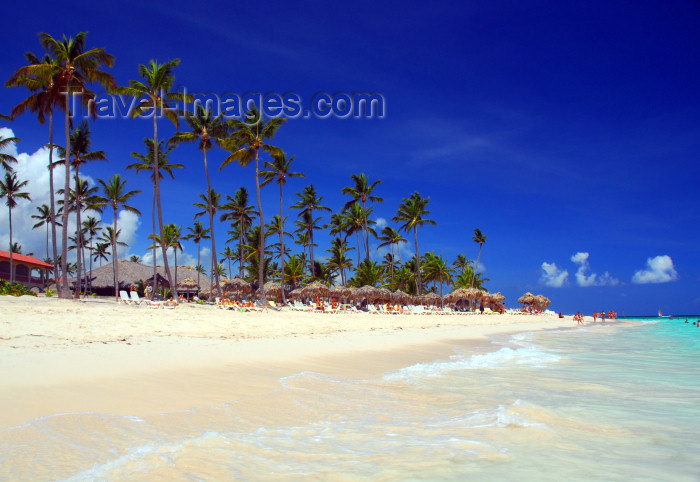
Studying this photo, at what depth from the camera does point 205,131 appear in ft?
86.3

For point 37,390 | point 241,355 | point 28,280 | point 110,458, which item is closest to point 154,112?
point 241,355

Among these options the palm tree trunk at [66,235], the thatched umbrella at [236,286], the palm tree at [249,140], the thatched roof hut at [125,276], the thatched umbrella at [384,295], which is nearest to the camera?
the palm tree trunk at [66,235]

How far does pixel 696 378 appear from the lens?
7.21 m

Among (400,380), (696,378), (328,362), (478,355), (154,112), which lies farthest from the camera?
(154,112)

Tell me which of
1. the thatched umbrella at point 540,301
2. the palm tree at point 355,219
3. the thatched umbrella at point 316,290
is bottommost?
Result: the thatched umbrella at point 540,301

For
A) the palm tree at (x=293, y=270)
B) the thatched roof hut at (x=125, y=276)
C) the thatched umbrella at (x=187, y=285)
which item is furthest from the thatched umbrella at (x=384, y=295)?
the thatched roof hut at (x=125, y=276)

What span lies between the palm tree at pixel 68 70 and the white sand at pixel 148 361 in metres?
9.63

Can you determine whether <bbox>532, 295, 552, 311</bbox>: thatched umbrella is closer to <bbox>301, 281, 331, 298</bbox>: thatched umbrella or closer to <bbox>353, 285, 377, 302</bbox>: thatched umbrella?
<bbox>353, 285, 377, 302</bbox>: thatched umbrella

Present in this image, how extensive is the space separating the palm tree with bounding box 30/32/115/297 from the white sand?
9.63 metres

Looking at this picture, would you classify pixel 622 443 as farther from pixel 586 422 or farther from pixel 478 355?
pixel 478 355

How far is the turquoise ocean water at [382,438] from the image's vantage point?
264cm

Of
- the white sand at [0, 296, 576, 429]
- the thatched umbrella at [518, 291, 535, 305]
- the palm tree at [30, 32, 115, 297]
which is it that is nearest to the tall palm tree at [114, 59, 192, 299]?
the palm tree at [30, 32, 115, 297]

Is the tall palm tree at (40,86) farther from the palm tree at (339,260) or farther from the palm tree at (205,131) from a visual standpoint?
the palm tree at (339,260)

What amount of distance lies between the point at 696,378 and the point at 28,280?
47.1m
